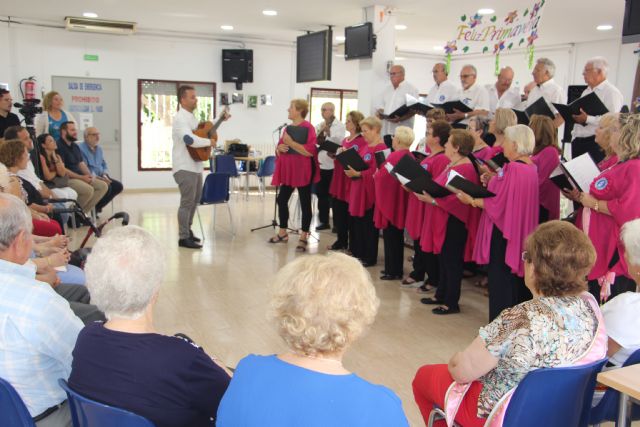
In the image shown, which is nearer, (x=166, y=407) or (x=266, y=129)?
(x=166, y=407)

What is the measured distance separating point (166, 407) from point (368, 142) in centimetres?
431

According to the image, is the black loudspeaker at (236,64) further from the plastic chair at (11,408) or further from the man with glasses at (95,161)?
the plastic chair at (11,408)

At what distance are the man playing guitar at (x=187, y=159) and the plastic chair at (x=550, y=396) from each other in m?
4.69

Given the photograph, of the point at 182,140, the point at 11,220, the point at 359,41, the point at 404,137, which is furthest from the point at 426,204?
the point at 359,41

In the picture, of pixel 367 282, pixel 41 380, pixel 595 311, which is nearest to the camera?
pixel 367 282

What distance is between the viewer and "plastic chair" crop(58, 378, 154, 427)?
1407 millimetres

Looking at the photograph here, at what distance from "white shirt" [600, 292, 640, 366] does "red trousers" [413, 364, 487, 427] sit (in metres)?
0.54

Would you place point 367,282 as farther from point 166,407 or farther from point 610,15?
point 610,15

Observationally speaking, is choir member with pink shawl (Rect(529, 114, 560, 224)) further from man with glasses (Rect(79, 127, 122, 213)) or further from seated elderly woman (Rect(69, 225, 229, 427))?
man with glasses (Rect(79, 127, 122, 213))

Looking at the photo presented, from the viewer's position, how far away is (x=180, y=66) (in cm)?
1065

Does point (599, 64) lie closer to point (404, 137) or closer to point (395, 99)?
point (404, 137)

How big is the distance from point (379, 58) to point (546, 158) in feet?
12.5

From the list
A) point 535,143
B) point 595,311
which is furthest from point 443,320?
point 595,311

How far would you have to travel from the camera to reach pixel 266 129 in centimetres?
1155
